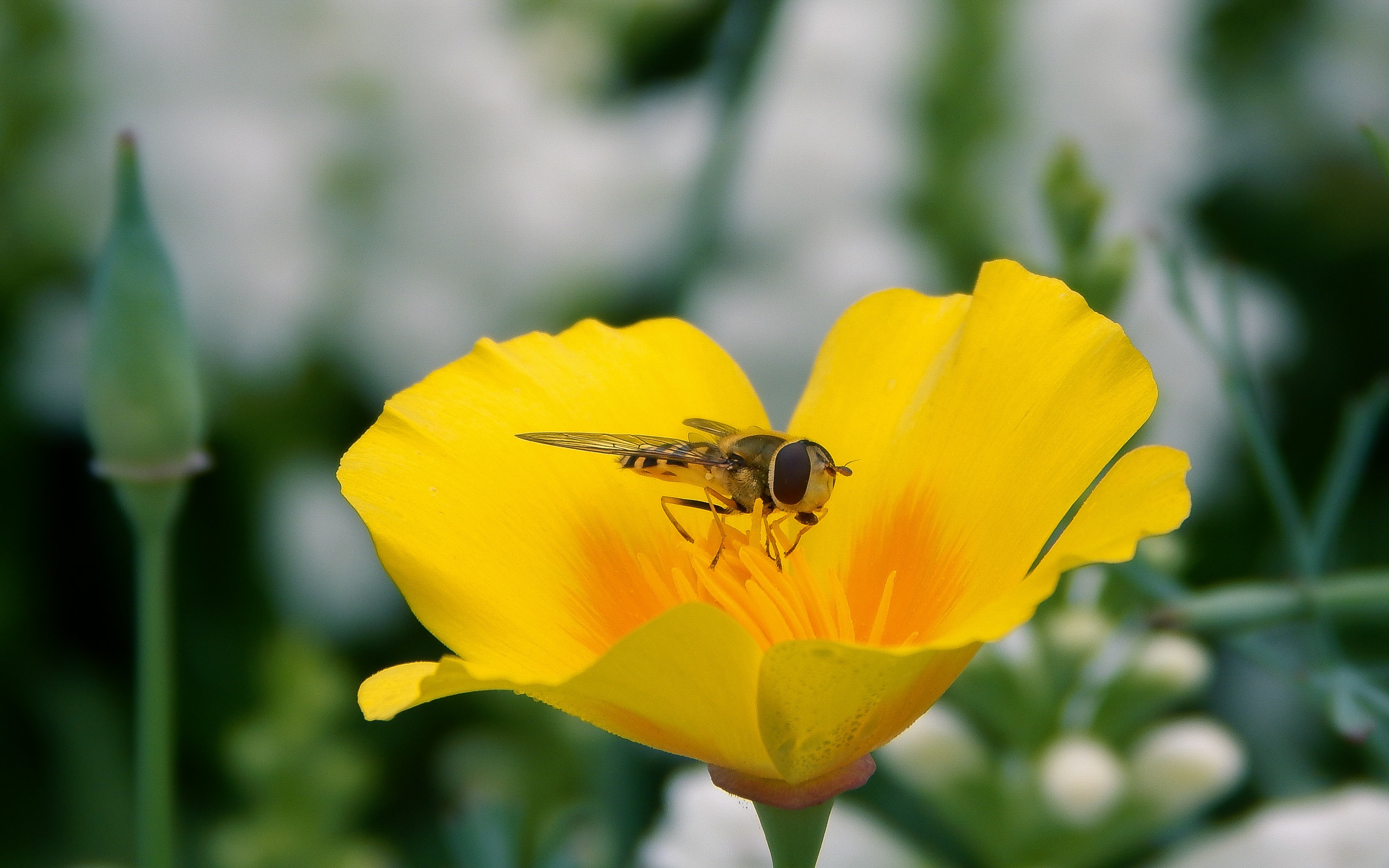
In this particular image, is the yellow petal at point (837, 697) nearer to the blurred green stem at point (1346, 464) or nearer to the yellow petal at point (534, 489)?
the yellow petal at point (534, 489)

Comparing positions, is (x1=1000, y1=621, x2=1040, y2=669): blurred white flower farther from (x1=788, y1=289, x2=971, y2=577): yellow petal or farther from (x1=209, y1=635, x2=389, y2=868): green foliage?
(x1=209, y1=635, x2=389, y2=868): green foliage

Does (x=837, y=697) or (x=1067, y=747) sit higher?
(x=837, y=697)

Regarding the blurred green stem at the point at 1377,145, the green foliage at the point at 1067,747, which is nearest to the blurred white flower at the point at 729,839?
the green foliage at the point at 1067,747

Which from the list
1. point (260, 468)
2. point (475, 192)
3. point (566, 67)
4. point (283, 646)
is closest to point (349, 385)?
point (260, 468)

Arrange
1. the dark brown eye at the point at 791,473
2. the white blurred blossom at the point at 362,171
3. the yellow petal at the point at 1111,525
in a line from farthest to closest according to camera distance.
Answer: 1. the white blurred blossom at the point at 362,171
2. the dark brown eye at the point at 791,473
3. the yellow petal at the point at 1111,525

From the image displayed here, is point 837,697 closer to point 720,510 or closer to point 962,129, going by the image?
point 720,510

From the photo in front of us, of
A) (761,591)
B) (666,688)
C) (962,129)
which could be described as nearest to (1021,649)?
(761,591)

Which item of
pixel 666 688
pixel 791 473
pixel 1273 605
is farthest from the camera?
pixel 1273 605
